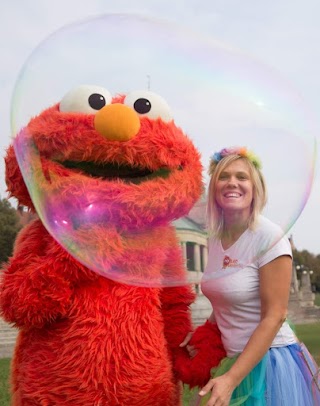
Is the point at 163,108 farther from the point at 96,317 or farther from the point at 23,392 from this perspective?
the point at 23,392

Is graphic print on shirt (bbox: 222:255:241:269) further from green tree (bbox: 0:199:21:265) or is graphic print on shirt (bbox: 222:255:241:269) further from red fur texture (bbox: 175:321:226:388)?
green tree (bbox: 0:199:21:265)

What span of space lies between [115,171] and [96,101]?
1.01 feet

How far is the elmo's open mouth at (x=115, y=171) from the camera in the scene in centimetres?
241

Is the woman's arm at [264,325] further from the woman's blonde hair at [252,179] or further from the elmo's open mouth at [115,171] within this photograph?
the elmo's open mouth at [115,171]

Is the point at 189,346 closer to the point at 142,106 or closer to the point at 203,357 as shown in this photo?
the point at 203,357

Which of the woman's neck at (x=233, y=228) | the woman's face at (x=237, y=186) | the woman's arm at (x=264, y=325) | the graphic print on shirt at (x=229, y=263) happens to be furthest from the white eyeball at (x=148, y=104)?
the woman's arm at (x=264, y=325)

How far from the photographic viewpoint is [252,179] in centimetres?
219

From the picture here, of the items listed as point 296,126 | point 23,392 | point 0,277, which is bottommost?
point 23,392

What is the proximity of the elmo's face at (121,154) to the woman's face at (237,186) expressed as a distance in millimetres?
182

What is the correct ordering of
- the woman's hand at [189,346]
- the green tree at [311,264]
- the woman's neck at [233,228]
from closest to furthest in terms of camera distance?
1. the woman's neck at [233,228]
2. the woman's hand at [189,346]
3. the green tree at [311,264]

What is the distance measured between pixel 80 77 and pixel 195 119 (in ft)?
1.63

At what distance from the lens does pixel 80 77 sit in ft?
7.54

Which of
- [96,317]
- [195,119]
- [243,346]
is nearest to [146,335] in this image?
[96,317]

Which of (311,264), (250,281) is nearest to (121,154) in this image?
(250,281)
